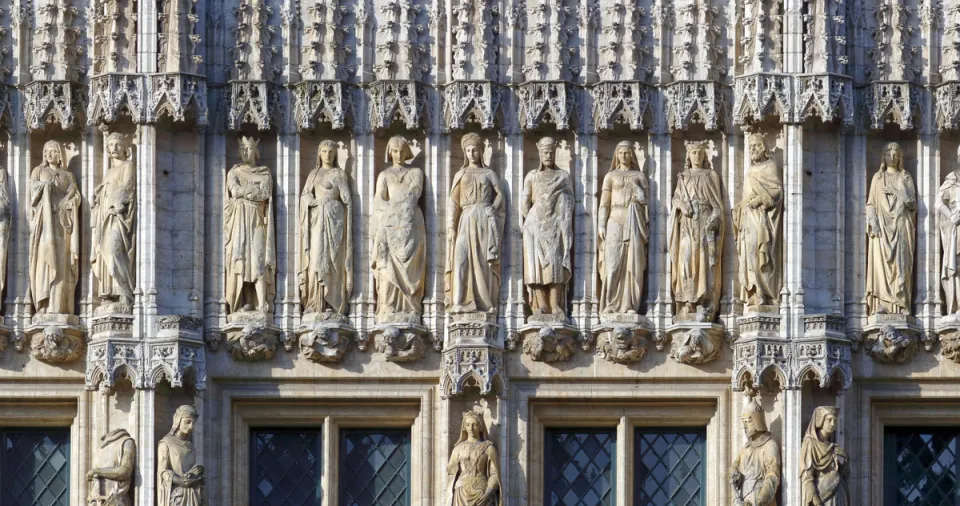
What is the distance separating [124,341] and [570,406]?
497 cm

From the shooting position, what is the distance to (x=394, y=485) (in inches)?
1501

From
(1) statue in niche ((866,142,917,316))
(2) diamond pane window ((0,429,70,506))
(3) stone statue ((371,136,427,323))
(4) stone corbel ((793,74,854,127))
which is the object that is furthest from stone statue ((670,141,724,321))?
(2) diamond pane window ((0,429,70,506))

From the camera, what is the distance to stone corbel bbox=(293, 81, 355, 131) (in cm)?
3803

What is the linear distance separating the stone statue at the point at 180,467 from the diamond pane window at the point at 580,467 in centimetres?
391

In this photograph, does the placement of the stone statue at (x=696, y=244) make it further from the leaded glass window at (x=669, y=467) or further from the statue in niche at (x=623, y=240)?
the leaded glass window at (x=669, y=467)

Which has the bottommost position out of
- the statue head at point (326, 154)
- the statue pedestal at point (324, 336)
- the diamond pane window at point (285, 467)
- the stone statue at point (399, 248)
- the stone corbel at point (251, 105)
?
the diamond pane window at point (285, 467)

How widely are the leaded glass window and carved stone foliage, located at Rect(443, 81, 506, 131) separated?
3.87m

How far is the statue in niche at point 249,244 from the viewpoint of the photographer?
37.8 m

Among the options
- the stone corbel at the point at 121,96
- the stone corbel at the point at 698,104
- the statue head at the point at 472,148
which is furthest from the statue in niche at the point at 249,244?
the stone corbel at the point at 698,104

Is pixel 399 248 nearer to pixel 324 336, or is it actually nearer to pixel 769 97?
pixel 324 336

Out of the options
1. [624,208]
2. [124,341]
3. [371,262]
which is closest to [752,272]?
[624,208]

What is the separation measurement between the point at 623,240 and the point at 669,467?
8.54 ft

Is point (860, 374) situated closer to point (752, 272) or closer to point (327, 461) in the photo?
point (752, 272)

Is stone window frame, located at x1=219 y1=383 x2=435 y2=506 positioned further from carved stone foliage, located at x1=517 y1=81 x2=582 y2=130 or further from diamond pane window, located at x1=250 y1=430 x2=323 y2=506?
carved stone foliage, located at x1=517 y1=81 x2=582 y2=130
